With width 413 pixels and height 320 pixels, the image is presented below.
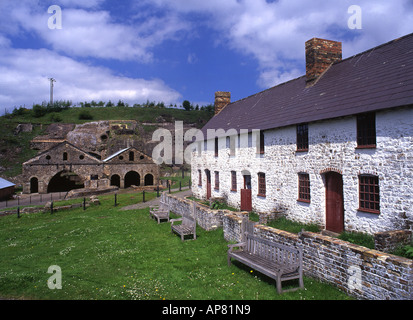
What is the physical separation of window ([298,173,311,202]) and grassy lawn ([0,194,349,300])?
4.57 meters

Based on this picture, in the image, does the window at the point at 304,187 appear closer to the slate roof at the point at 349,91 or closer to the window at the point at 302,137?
the window at the point at 302,137

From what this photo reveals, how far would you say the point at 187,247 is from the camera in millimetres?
10008

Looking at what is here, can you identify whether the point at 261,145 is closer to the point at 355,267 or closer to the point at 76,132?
the point at 355,267

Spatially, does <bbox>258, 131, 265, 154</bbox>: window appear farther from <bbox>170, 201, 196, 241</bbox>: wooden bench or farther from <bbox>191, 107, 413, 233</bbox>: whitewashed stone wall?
<bbox>170, 201, 196, 241</bbox>: wooden bench

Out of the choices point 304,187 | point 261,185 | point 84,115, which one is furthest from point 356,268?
point 84,115

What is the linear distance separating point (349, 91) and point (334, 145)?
2.79 metres

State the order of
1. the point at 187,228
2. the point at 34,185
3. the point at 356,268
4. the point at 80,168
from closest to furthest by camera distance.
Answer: the point at 356,268
the point at 187,228
the point at 34,185
the point at 80,168

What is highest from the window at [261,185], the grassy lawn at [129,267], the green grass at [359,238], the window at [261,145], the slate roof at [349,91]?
the slate roof at [349,91]

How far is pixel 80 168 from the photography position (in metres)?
34.4

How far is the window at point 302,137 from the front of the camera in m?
13.2

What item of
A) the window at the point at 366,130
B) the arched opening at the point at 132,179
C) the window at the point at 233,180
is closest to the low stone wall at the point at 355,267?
the window at the point at 366,130

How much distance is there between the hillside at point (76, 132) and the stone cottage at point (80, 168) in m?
12.5

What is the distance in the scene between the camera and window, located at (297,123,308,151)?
13164 millimetres
